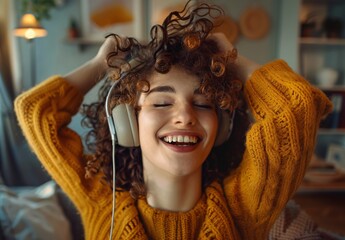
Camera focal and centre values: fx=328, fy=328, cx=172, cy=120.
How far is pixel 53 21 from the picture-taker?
2.78 meters

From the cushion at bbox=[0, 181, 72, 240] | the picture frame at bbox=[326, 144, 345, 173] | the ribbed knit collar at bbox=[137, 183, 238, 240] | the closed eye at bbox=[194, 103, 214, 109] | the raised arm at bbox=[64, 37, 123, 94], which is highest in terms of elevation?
the raised arm at bbox=[64, 37, 123, 94]

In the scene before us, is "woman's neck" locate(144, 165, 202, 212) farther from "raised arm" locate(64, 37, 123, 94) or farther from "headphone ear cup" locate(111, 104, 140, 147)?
"raised arm" locate(64, 37, 123, 94)

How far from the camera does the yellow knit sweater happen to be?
721 millimetres

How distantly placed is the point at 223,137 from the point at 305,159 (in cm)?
20

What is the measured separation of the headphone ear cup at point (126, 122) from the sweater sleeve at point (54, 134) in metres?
0.17

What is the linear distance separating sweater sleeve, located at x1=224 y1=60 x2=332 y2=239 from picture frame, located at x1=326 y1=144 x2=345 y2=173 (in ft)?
7.26

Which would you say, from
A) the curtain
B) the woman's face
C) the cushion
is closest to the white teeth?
the woman's face

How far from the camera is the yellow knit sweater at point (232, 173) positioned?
721 millimetres

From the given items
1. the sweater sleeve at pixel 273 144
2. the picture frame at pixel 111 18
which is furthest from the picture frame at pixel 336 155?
the sweater sleeve at pixel 273 144

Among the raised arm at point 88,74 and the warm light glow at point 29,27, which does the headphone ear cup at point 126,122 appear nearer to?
the raised arm at point 88,74

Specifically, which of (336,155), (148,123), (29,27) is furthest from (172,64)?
(336,155)

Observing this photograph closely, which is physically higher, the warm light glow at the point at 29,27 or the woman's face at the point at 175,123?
the warm light glow at the point at 29,27

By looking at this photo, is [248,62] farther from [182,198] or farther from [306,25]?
[306,25]

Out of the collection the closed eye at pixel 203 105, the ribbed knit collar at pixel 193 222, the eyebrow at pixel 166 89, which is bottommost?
the ribbed knit collar at pixel 193 222
